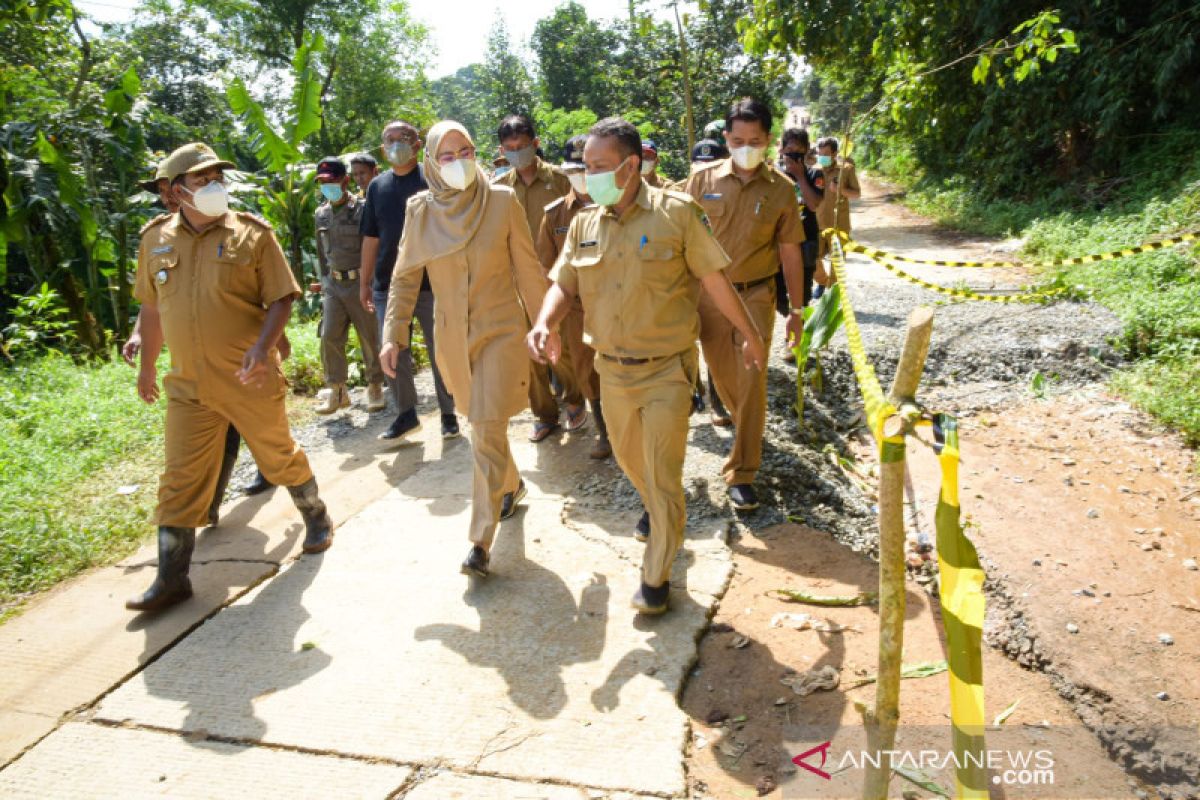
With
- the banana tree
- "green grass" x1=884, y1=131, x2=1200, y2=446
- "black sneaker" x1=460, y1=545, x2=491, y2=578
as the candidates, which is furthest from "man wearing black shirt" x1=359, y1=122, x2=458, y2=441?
"green grass" x1=884, y1=131, x2=1200, y2=446

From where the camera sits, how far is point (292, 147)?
8.53 m

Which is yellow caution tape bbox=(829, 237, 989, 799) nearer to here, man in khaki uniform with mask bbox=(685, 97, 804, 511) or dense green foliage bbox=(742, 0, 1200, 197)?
man in khaki uniform with mask bbox=(685, 97, 804, 511)

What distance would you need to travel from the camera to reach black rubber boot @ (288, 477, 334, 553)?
405cm

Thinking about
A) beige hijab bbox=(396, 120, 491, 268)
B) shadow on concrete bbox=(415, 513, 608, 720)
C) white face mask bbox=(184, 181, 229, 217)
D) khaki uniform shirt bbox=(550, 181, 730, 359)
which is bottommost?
shadow on concrete bbox=(415, 513, 608, 720)

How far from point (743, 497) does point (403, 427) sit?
2.78 metres

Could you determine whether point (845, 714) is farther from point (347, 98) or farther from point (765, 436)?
point (347, 98)

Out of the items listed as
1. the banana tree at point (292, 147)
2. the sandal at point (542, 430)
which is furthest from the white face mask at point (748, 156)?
the banana tree at point (292, 147)

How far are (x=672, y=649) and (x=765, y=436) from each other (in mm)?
2338

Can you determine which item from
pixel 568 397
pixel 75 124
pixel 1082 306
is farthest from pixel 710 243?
pixel 75 124

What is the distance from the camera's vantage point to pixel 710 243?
313 centimetres

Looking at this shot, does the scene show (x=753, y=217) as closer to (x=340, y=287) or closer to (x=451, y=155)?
(x=451, y=155)

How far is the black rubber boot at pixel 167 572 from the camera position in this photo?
361 cm

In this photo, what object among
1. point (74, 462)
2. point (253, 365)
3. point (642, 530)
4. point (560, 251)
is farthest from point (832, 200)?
point (74, 462)

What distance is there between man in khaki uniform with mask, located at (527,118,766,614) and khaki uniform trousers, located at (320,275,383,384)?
3359 mm
